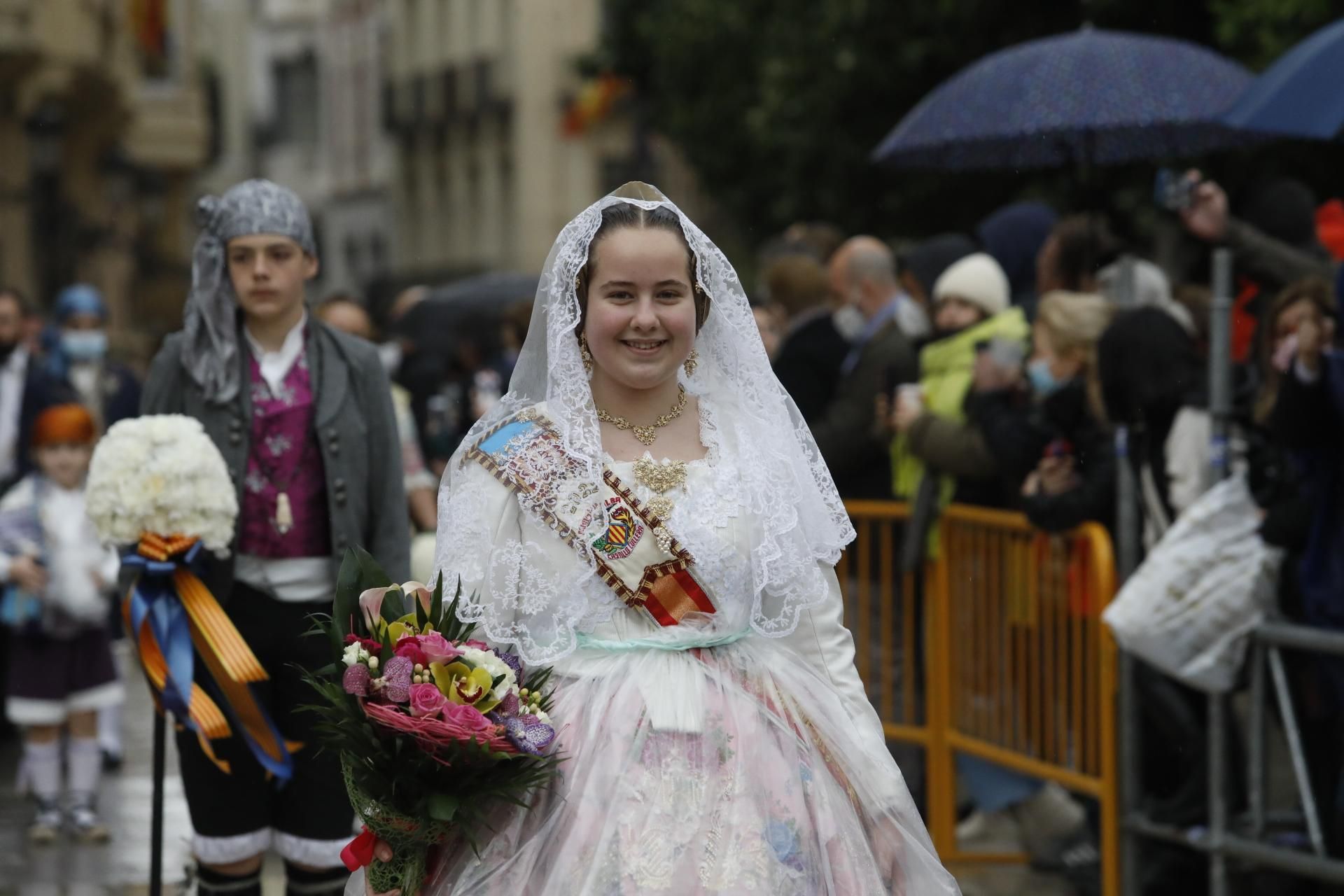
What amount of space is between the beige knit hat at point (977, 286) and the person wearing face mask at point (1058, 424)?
0.56 metres

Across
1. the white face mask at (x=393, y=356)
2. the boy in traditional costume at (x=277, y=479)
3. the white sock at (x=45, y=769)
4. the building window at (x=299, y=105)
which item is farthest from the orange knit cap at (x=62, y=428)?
the building window at (x=299, y=105)

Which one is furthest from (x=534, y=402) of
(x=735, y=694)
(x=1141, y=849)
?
(x=1141, y=849)

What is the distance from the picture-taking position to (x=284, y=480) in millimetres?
6004

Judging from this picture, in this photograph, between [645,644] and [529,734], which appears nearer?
[529,734]

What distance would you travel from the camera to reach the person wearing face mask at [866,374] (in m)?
8.89

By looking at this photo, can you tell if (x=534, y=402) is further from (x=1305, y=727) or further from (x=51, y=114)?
(x=51, y=114)

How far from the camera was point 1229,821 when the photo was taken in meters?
6.98

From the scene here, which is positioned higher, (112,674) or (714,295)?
(714,295)

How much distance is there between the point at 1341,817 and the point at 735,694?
10.0 feet

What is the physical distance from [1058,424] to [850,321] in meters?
2.26

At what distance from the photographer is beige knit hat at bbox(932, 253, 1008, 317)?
28.2ft

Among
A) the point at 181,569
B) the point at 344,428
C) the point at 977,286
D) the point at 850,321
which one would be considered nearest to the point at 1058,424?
the point at 977,286

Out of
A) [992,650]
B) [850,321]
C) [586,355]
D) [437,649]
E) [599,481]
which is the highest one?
[586,355]

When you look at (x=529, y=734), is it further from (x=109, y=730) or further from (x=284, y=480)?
(x=109, y=730)
